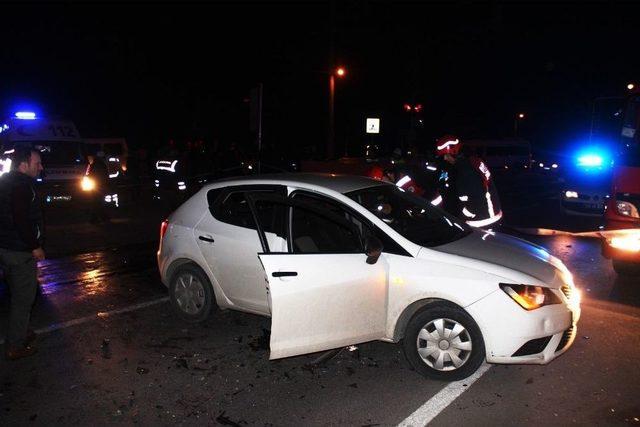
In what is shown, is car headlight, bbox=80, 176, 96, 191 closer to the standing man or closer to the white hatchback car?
the standing man

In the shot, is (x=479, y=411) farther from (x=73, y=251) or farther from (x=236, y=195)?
(x=73, y=251)

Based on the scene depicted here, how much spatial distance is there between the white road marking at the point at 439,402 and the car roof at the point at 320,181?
1853 mm

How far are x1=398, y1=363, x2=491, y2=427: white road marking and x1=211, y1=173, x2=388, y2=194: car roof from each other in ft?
6.08

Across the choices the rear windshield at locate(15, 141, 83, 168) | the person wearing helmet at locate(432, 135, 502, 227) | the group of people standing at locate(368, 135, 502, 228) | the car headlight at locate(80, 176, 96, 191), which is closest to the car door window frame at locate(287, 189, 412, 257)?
the group of people standing at locate(368, 135, 502, 228)

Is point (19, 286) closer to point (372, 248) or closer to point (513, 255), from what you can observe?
point (372, 248)

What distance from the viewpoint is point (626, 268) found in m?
7.62

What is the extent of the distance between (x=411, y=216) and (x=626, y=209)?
3477mm

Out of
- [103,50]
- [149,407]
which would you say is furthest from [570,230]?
[103,50]

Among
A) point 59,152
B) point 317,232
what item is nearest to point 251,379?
point 317,232

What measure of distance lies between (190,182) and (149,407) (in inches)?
480

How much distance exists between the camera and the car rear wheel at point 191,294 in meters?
5.91

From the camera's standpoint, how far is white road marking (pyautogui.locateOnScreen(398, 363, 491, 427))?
3.95 metres

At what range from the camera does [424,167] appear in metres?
8.83

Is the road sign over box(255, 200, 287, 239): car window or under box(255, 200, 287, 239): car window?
over
